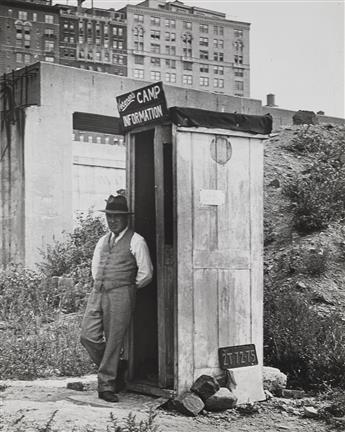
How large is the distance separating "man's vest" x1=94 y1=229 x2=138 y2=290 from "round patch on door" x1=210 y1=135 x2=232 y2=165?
120cm

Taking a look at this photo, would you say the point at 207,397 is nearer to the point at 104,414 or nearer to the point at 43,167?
the point at 104,414

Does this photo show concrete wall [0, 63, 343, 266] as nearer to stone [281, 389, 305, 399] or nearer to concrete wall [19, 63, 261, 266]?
concrete wall [19, 63, 261, 266]

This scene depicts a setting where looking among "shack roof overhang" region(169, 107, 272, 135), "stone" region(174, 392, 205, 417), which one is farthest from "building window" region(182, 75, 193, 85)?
"stone" region(174, 392, 205, 417)

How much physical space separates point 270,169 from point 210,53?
109 meters

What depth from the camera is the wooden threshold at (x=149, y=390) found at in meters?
7.69

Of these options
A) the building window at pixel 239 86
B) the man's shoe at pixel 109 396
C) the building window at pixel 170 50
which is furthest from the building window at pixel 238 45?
the man's shoe at pixel 109 396

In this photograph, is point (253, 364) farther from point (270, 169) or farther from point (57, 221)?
point (57, 221)

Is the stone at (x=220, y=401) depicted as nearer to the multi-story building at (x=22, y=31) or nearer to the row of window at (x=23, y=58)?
the multi-story building at (x=22, y=31)

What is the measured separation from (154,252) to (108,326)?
1.19 metres

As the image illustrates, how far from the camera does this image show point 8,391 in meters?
8.30

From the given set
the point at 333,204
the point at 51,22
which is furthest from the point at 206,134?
the point at 51,22

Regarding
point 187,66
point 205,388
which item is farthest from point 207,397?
point 187,66

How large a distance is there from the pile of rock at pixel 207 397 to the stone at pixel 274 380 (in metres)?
0.91

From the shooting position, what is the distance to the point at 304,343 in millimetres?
9242
